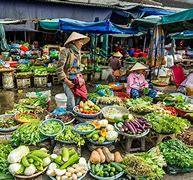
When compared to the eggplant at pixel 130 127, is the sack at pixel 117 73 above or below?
below

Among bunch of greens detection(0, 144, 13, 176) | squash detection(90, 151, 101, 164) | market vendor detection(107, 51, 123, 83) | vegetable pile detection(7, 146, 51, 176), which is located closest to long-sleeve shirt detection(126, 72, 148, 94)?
market vendor detection(107, 51, 123, 83)

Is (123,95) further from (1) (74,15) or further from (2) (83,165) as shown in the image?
(1) (74,15)

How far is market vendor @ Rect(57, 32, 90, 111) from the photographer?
4.96 metres

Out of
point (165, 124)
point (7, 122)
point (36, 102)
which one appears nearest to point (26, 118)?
point (7, 122)

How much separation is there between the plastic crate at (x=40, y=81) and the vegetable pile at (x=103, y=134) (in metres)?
5.40

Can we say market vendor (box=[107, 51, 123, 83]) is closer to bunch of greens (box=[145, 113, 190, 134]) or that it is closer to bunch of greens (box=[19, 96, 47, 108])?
bunch of greens (box=[19, 96, 47, 108])

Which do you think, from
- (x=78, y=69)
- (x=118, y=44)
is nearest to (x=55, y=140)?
(x=78, y=69)

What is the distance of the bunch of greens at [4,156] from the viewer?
11.9ft

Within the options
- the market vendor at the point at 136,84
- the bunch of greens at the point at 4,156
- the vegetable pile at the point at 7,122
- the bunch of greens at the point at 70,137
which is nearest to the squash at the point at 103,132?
the bunch of greens at the point at 70,137

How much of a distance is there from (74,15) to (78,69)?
9.18 m

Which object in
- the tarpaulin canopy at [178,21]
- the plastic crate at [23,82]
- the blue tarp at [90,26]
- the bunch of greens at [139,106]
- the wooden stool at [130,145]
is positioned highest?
the tarpaulin canopy at [178,21]

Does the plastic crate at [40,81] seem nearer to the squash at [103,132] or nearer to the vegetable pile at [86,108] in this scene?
the vegetable pile at [86,108]

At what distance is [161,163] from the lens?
396cm

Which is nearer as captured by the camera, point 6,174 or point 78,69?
point 6,174
